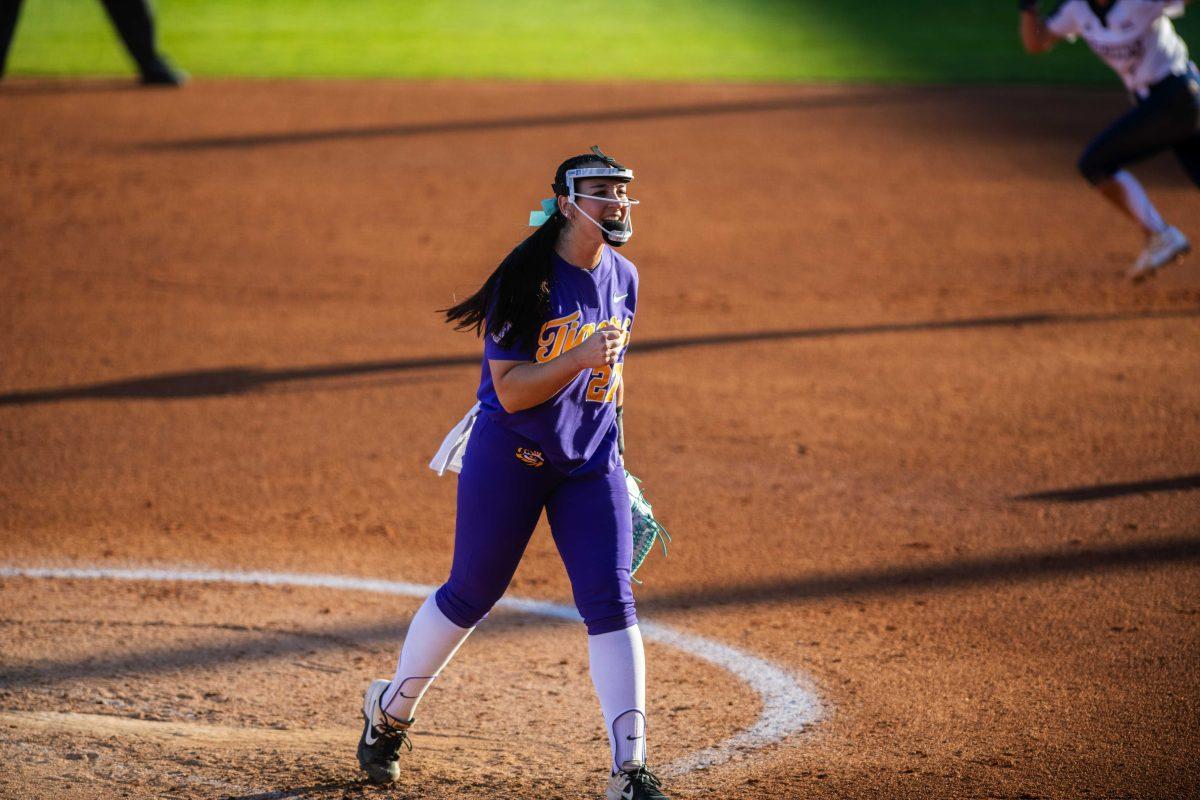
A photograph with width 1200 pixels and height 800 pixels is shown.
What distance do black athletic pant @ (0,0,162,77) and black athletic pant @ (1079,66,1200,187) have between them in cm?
1143

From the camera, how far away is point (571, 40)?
800 inches

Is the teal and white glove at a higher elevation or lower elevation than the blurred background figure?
lower

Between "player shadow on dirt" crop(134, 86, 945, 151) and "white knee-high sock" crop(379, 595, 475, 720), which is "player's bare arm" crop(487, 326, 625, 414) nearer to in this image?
"white knee-high sock" crop(379, 595, 475, 720)

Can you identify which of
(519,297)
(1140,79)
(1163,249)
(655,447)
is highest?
(1140,79)

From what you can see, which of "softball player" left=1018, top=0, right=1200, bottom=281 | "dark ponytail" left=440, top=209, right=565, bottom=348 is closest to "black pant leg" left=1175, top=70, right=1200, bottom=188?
"softball player" left=1018, top=0, right=1200, bottom=281

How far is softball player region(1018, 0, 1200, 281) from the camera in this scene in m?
9.07

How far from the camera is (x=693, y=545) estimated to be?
6.34 meters

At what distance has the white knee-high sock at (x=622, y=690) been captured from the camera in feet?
12.5

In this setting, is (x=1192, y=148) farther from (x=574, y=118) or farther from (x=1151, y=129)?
(x=574, y=118)

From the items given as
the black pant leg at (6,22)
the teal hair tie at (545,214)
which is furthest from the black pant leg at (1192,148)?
the black pant leg at (6,22)

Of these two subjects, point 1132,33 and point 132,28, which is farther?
point 132,28

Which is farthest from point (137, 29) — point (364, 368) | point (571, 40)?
point (364, 368)

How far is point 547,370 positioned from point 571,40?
17442 mm

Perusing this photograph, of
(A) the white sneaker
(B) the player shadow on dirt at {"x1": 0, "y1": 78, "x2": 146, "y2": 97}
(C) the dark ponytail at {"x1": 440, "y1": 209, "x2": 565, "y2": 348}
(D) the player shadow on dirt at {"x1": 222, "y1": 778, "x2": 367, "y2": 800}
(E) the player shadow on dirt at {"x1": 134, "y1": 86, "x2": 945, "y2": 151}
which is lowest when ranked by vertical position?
(D) the player shadow on dirt at {"x1": 222, "y1": 778, "x2": 367, "y2": 800}
